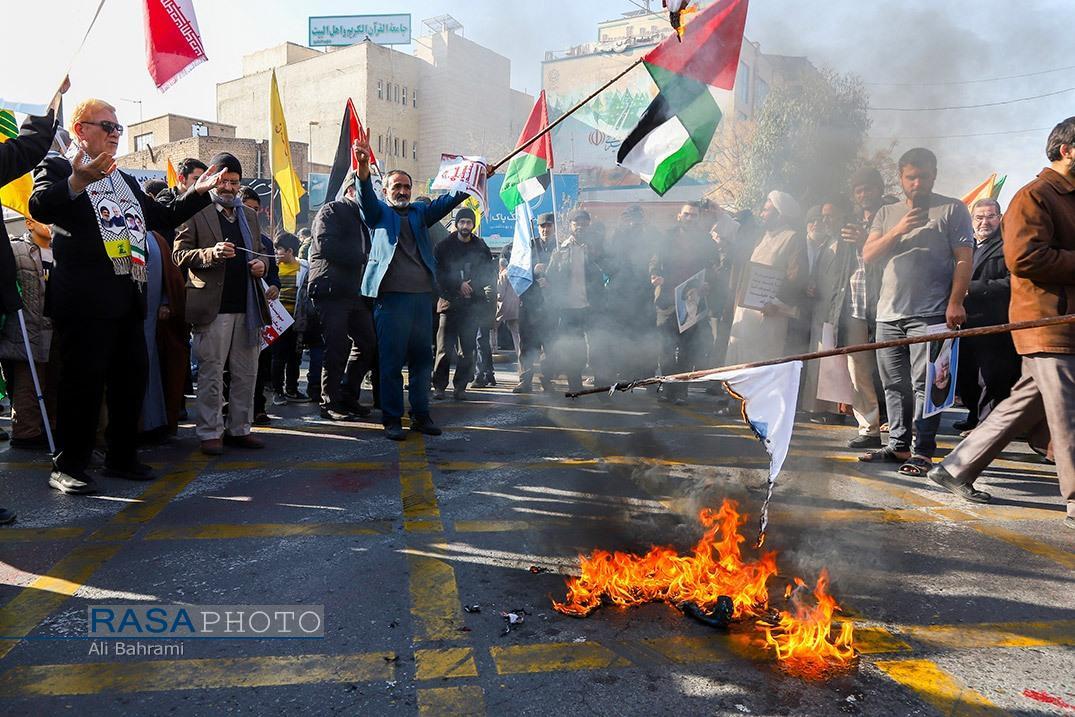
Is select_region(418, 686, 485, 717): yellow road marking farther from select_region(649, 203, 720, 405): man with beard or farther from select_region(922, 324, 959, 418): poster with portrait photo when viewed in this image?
select_region(649, 203, 720, 405): man with beard

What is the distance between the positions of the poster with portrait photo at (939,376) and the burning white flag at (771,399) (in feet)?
7.78

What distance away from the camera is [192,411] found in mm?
6930

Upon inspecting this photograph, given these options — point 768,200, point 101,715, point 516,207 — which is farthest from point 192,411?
point 768,200

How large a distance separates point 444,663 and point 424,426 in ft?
12.4

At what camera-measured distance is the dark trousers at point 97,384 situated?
13.6 feet

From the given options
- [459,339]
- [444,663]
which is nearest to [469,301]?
[459,339]

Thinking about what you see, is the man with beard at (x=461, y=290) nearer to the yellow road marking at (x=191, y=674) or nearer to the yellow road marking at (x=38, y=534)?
the yellow road marking at (x=38, y=534)

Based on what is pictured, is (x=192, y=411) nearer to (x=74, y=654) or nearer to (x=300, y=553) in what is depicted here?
(x=300, y=553)

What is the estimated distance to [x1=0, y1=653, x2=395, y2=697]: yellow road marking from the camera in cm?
224

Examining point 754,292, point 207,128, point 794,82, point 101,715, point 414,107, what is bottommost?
point 101,715

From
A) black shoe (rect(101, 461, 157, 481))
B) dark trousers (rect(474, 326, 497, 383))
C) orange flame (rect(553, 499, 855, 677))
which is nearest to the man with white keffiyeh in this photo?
black shoe (rect(101, 461, 157, 481))

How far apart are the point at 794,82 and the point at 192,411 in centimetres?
634

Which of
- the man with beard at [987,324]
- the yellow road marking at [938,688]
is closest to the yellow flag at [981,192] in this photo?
the man with beard at [987,324]

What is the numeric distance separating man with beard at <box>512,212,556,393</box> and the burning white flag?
540cm
